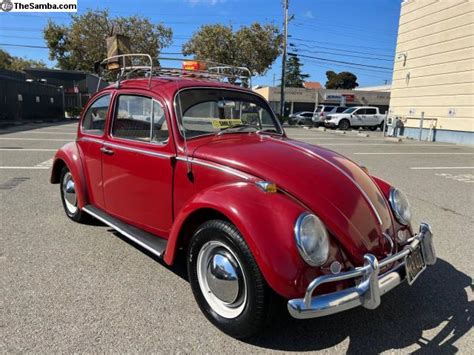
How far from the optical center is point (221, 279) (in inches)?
107

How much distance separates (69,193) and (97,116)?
44.7 inches

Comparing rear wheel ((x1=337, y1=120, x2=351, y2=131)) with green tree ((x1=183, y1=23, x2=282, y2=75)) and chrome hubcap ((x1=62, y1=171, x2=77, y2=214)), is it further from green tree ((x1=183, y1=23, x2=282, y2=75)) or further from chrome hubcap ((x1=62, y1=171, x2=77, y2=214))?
chrome hubcap ((x1=62, y1=171, x2=77, y2=214))

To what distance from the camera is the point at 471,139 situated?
17469mm

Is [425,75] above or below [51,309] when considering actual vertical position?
above


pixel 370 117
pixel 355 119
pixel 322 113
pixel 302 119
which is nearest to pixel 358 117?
pixel 355 119

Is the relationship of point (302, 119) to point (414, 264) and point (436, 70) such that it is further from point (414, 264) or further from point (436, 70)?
point (414, 264)

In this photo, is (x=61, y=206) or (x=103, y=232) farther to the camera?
(x=61, y=206)

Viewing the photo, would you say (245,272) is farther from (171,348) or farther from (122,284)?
(122,284)

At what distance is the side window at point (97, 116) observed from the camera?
429 centimetres

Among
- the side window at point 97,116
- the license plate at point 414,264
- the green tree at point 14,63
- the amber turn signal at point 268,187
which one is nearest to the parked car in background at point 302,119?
the side window at point 97,116

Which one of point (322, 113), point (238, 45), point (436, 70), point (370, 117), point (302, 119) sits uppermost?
point (238, 45)

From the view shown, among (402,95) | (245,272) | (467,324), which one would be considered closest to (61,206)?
(245,272)

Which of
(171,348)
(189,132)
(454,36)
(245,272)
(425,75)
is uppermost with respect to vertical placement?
(454,36)

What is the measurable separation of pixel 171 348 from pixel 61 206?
12.5 feet
